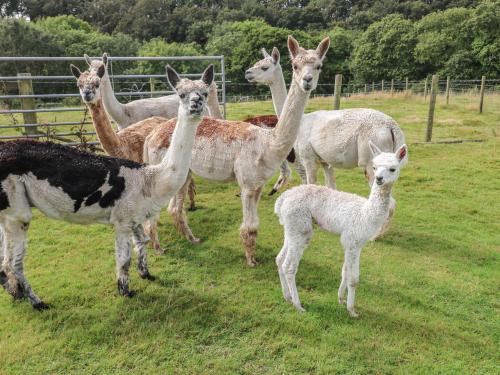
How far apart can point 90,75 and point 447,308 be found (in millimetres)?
4748

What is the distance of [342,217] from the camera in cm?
375

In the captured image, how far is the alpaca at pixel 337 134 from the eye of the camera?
17.5ft

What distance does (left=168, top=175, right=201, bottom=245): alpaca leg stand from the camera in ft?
17.6

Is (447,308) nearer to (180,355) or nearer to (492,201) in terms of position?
(180,355)

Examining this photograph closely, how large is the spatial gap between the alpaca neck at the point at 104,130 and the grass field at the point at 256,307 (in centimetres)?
129

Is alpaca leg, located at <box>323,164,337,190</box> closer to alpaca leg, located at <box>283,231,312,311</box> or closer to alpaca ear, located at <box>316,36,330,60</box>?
alpaca ear, located at <box>316,36,330,60</box>

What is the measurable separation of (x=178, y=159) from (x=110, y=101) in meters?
3.70

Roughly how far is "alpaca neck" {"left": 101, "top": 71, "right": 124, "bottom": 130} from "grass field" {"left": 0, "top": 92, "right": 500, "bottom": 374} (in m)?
2.08

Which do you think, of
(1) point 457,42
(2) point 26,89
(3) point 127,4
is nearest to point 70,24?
(3) point 127,4

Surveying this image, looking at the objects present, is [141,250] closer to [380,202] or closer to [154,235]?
[154,235]

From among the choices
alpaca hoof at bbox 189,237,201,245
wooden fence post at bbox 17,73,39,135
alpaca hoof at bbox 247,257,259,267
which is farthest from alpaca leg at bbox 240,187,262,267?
wooden fence post at bbox 17,73,39,135

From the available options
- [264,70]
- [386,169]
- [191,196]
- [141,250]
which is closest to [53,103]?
[191,196]

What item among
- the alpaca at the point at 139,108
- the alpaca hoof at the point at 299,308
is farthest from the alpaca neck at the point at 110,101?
the alpaca hoof at the point at 299,308

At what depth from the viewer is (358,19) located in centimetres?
6238
